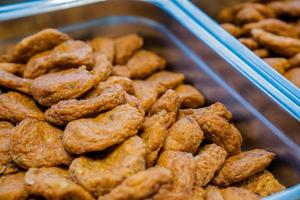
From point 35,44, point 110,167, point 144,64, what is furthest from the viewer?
point 144,64

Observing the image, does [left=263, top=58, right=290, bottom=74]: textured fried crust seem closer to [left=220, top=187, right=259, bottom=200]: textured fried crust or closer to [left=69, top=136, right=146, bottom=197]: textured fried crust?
[left=220, top=187, right=259, bottom=200]: textured fried crust

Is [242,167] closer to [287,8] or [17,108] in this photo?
[17,108]

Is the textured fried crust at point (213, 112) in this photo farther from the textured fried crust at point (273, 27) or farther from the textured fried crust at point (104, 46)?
the textured fried crust at point (273, 27)

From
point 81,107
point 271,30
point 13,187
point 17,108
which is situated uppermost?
point 271,30

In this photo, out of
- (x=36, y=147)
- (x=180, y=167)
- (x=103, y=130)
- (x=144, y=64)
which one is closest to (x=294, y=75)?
(x=144, y=64)

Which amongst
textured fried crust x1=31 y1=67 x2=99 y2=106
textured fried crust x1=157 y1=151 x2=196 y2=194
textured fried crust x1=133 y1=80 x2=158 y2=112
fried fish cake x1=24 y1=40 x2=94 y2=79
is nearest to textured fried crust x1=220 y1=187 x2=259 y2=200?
textured fried crust x1=157 y1=151 x2=196 y2=194

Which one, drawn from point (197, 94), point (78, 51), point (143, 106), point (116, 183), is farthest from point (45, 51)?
point (116, 183)

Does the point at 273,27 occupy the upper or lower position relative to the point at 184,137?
upper

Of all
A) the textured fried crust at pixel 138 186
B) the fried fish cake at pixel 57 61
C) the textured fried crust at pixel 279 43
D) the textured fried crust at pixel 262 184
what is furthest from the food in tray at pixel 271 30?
the textured fried crust at pixel 138 186
